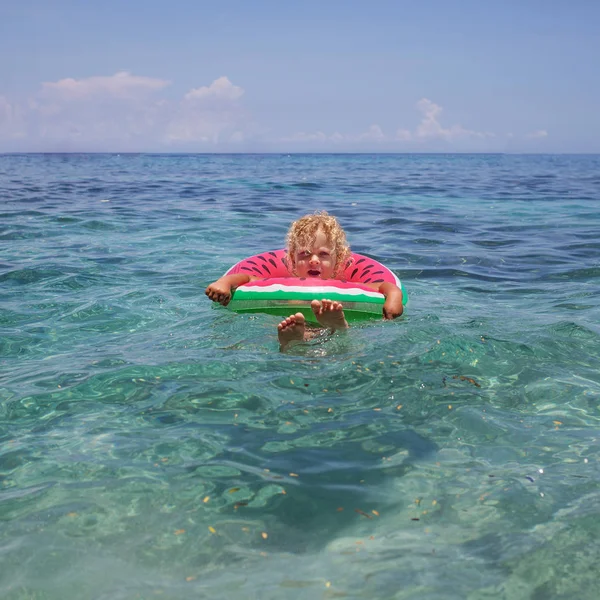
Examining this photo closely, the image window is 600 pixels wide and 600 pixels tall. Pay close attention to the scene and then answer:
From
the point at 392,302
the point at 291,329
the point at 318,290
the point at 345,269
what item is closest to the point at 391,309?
the point at 392,302

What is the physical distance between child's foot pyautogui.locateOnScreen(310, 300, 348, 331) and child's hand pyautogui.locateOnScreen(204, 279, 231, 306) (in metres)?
0.95

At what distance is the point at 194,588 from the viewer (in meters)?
2.30

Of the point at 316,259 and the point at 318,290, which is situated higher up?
the point at 316,259

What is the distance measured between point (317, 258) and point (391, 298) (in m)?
0.69

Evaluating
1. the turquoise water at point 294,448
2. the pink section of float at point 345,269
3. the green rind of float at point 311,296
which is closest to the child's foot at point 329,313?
the turquoise water at point 294,448

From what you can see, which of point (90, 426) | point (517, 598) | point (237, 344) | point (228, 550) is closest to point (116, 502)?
point (228, 550)

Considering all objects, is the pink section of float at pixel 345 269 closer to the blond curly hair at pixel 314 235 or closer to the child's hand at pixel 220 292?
the blond curly hair at pixel 314 235

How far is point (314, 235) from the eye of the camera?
5.50 m

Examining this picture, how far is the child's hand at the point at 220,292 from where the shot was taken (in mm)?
5312

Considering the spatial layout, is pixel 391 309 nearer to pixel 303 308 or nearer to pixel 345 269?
pixel 303 308

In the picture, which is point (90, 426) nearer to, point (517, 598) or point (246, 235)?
point (517, 598)

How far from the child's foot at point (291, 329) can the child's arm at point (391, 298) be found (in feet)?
2.98

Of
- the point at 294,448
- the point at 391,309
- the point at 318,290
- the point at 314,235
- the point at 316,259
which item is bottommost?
the point at 294,448

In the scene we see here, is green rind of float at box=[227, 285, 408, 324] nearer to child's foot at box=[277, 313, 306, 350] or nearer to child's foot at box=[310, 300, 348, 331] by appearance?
child's foot at box=[310, 300, 348, 331]
